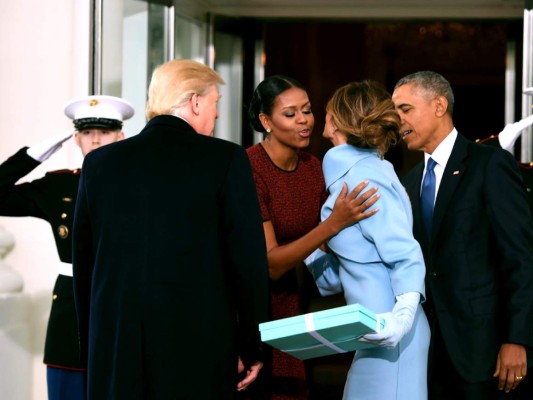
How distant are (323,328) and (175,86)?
29.4 inches

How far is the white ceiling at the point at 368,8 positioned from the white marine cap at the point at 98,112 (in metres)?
2.61

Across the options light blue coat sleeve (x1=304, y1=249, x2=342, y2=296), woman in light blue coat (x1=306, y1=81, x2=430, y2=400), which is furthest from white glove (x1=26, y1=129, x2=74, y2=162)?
woman in light blue coat (x1=306, y1=81, x2=430, y2=400)

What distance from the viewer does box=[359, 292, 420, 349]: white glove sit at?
248cm

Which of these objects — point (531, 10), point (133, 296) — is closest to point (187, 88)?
point (133, 296)

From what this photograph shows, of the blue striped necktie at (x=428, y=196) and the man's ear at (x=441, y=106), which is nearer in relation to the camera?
the blue striped necktie at (x=428, y=196)

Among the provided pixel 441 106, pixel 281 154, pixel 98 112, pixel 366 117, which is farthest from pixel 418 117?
pixel 98 112

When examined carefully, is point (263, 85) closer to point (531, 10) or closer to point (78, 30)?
point (78, 30)

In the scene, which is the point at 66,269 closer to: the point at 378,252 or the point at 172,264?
the point at 172,264

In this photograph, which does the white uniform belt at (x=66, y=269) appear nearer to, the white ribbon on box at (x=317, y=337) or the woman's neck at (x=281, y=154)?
the woman's neck at (x=281, y=154)

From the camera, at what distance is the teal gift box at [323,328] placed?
232cm

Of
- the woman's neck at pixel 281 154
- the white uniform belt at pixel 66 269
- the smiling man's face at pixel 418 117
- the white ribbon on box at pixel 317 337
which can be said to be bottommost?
the white ribbon on box at pixel 317 337

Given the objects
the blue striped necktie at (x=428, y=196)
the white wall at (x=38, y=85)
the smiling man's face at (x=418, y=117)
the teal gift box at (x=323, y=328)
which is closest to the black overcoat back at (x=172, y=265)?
the teal gift box at (x=323, y=328)

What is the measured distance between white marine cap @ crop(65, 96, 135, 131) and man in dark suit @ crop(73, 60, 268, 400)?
1040 millimetres

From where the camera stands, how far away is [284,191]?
3.34m
